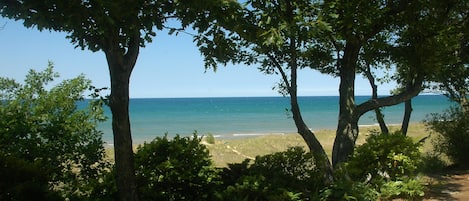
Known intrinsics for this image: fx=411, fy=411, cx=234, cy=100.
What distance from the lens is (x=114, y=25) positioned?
11.4ft

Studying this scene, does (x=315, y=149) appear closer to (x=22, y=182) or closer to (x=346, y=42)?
(x=346, y=42)

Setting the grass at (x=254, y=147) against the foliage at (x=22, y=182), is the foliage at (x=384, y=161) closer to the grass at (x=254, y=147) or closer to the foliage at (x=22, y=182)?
the foliage at (x=22, y=182)

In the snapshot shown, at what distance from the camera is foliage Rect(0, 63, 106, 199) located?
6039mm

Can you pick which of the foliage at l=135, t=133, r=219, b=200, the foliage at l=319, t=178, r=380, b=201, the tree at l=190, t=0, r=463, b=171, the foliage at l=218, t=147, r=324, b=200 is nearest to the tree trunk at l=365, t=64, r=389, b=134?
the tree at l=190, t=0, r=463, b=171

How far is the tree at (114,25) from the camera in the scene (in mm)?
3326

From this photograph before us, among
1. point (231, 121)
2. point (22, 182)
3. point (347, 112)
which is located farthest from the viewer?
point (231, 121)

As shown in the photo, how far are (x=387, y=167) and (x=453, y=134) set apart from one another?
6.80m

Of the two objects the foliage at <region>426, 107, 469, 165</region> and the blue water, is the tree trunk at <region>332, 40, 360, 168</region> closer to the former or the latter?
the blue water

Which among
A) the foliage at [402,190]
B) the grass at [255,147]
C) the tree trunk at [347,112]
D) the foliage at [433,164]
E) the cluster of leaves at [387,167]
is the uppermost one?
the tree trunk at [347,112]

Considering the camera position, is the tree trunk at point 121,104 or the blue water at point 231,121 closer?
the tree trunk at point 121,104

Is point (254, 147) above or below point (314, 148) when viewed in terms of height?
below

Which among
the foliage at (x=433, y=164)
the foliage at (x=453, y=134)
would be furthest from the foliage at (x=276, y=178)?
the foliage at (x=453, y=134)

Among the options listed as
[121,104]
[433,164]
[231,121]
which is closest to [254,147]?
[433,164]

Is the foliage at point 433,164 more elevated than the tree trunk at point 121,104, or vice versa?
the tree trunk at point 121,104
